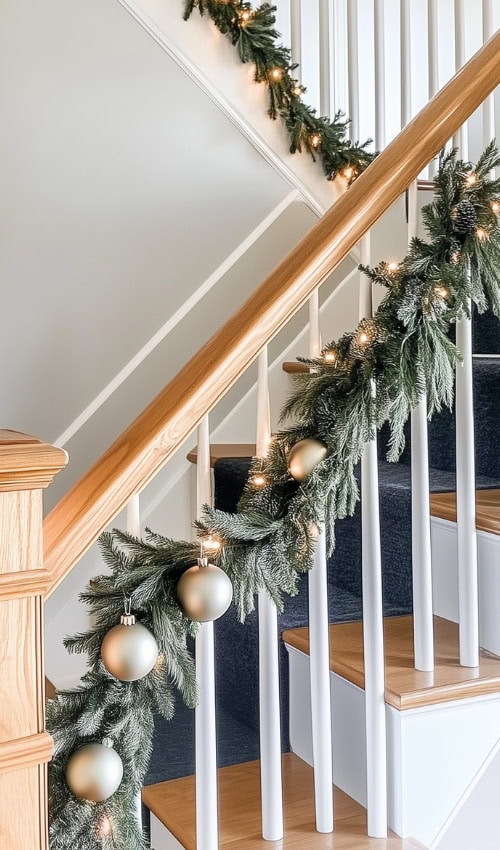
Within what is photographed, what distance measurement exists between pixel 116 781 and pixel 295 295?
74 cm

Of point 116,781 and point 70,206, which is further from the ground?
point 70,206

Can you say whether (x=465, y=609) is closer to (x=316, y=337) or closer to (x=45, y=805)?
(x=316, y=337)

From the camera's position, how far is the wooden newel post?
0.94 metres

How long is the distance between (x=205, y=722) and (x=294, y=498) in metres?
0.36

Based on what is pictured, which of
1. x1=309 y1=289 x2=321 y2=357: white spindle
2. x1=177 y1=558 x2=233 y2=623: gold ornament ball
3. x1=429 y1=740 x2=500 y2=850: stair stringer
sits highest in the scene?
x1=309 y1=289 x2=321 y2=357: white spindle

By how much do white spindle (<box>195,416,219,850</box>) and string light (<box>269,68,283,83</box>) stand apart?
1.54m

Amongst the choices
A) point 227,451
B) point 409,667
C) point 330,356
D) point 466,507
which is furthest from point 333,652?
point 227,451

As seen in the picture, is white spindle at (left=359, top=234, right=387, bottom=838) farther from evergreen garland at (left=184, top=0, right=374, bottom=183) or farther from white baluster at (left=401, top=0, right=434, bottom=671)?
evergreen garland at (left=184, top=0, right=374, bottom=183)

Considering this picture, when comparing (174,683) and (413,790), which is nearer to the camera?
(174,683)

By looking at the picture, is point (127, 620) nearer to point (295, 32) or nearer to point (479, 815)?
point (479, 815)

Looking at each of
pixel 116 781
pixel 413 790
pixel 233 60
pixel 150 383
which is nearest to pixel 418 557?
pixel 413 790

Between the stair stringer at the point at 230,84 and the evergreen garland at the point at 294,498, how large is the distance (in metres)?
1.10

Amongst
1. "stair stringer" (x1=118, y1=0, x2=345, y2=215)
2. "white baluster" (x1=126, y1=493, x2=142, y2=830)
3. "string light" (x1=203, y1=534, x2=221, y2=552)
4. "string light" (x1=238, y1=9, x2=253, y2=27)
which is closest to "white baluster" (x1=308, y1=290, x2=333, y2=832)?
"string light" (x1=203, y1=534, x2=221, y2=552)

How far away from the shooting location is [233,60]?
7.57 feet
